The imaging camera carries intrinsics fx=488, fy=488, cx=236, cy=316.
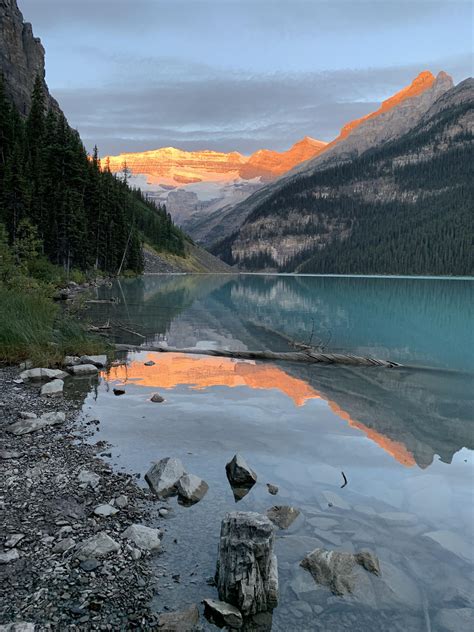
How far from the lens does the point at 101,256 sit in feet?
289

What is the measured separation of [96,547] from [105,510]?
1.15m

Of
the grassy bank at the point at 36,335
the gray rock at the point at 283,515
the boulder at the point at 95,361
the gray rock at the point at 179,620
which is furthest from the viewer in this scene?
the boulder at the point at 95,361

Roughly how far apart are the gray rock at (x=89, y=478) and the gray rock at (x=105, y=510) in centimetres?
84

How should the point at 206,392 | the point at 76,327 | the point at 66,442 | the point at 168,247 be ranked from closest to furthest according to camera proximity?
the point at 66,442 < the point at 206,392 < the point at 76,327 < the point at 168,247

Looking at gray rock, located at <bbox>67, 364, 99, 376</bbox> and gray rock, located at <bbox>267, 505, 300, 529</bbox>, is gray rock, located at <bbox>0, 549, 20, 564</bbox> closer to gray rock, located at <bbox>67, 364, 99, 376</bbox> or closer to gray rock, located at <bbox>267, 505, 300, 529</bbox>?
gray rock, located at <bbox>267, 505, 300, 529</bbox>

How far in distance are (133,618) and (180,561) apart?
1222mm

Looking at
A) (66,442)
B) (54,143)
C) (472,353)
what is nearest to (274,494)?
(66,442)

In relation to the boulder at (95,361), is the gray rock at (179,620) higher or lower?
higher

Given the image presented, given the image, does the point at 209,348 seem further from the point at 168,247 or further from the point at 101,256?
the point at 168,247

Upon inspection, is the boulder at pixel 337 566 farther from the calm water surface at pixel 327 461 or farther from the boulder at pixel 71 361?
the boulder at pixel 71 361

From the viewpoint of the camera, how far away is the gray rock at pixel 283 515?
25.3 ft

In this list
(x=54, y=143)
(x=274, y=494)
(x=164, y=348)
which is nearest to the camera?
(x=274, y=494)

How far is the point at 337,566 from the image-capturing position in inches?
257

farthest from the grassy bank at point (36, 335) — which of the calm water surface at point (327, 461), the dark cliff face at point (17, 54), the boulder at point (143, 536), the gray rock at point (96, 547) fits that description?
the dark cliff face at point (17, 54)
